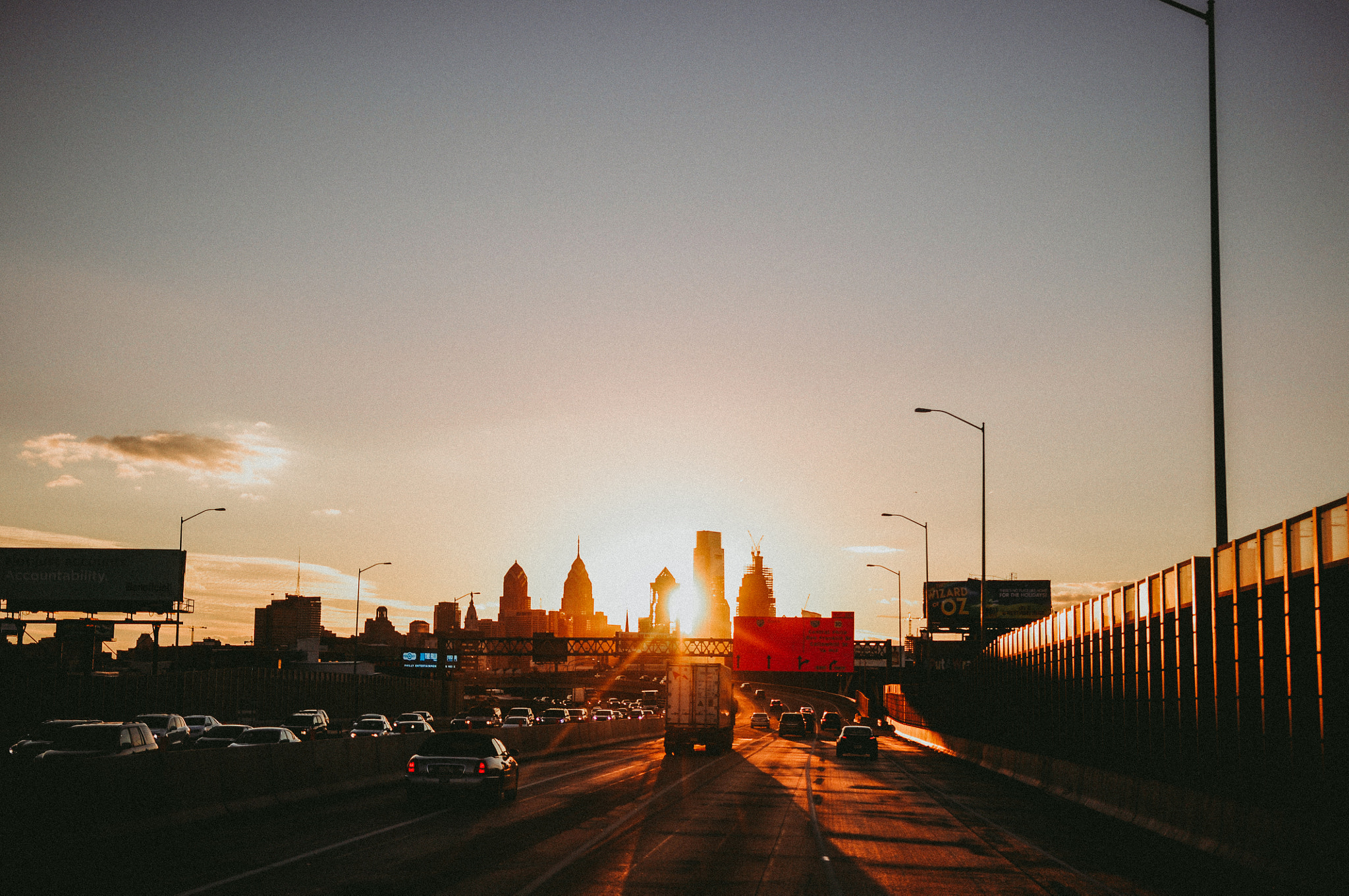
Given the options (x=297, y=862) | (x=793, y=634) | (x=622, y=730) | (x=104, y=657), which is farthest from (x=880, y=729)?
(x=104, y=657)

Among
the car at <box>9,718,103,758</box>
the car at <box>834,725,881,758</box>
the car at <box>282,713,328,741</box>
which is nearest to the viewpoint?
the car at <box>9,718,103,758</box>

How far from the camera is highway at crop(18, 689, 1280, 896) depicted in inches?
548

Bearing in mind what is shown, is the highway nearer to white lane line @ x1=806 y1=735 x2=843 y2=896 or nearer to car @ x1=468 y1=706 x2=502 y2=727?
white lane line @ x1=806 y1=735 x2=843 y2=896

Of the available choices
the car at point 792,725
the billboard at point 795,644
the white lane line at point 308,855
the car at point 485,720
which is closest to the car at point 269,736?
the white lane line at point 308,855

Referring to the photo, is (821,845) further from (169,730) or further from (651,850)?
(169,730)

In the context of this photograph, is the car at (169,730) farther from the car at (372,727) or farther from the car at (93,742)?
the car at (372,727)

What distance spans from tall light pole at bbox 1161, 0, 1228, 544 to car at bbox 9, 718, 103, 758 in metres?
20.2

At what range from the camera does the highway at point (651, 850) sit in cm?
1392

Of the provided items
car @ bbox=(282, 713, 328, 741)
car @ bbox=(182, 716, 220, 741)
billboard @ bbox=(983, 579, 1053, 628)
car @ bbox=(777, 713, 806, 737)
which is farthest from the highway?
billboard @ bbox=(983, 579, 1053, 628)

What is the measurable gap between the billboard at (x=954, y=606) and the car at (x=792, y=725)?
41.1m

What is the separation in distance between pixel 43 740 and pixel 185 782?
745 cm

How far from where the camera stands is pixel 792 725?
85.4m

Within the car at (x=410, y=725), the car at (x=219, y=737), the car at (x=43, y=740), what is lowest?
the car at (x=410, y=725)

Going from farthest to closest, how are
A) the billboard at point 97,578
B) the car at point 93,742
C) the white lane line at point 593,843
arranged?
the billboard at point 97,578
the car at point 93,742
the white lane line at point 593,843
